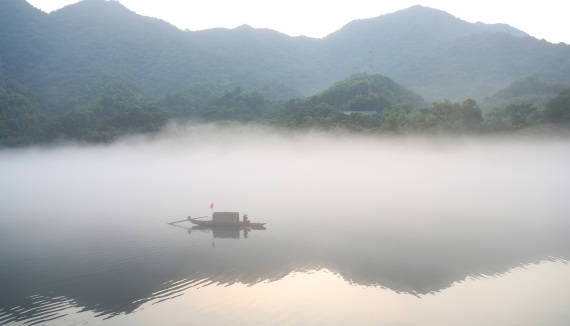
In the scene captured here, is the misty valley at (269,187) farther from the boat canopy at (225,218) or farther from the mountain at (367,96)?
the mountain at (367,96)

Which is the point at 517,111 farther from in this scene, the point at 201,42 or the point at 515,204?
the point at 201,42

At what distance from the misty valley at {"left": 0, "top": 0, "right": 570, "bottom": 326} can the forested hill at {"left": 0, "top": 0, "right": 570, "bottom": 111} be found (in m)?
1.00

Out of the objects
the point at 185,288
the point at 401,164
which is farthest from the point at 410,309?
the point at 401,164

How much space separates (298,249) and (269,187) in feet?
68.5

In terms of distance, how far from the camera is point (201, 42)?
150500 mm

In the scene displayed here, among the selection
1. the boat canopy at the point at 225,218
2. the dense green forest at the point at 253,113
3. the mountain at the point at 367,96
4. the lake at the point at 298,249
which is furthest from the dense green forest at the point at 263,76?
the boat canopy at the point at 225,218

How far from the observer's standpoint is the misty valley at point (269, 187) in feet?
50.8

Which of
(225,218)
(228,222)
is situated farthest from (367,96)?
(228,222)

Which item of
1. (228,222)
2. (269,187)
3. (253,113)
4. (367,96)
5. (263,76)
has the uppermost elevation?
(263,76)

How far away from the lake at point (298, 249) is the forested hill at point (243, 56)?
69.8 meters

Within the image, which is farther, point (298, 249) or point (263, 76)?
point (263, 76)

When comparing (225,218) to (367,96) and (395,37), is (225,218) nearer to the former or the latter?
(367,96)

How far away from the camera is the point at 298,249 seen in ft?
69.1

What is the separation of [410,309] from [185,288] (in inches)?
364
